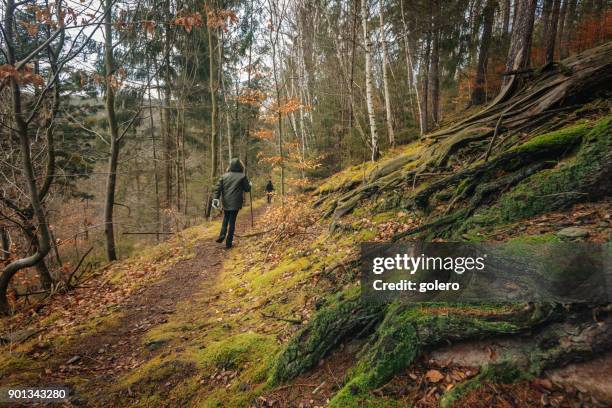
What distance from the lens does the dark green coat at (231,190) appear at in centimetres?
743

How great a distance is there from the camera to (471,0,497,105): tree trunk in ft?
35.6

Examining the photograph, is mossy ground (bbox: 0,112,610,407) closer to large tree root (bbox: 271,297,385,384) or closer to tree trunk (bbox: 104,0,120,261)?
large tree root (bbox: 271,297,385,384)

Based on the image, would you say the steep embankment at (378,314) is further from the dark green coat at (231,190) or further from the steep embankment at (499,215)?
the dark green coat at (231,190)

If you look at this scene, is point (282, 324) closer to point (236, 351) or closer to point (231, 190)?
point (236, 351)

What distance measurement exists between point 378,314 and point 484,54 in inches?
515

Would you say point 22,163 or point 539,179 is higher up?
point 22,163

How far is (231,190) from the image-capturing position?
743cm

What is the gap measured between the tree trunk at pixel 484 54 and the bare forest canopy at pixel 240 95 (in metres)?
0.05

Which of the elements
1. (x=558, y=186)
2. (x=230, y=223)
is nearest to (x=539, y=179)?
(x=558, y=186)

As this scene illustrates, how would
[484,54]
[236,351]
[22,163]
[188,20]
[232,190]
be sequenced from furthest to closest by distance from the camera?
1. [484,54]
2. [232,190]
3. [22,163]
4. [188,20]
5. [236,351]

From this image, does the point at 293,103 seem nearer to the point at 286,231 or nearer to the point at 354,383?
the point at 286,231

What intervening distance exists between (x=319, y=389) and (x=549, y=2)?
15637 millimetres

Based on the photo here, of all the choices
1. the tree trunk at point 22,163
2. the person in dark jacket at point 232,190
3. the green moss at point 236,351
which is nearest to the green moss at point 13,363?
the tree trunk at point 22,163

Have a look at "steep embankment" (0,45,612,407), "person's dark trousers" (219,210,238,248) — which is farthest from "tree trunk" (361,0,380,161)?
"person's dark trousers" (219,210,238,248)
